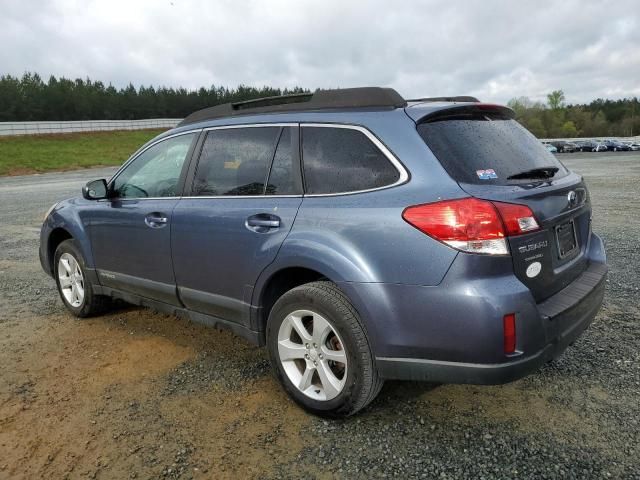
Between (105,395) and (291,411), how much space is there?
1243 mm

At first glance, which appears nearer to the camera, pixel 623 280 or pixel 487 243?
pixel 487 243

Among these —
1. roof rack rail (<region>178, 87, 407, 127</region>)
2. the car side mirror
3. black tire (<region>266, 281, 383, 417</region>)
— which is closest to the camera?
black tire (<region>266, 281, 383, 417</region>)

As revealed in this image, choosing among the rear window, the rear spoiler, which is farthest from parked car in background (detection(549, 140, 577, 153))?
the rear window

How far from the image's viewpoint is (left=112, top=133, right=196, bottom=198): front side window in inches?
153

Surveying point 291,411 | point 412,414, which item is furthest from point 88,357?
point 412,414

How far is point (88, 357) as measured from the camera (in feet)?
13.1

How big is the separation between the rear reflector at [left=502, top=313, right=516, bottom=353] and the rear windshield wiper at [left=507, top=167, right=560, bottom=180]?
75 cm

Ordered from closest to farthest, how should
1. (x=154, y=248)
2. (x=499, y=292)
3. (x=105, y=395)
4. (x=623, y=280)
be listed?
(x=499, y=292)
(x=105, y=395)
(x=154, y=248)
(x=623, y=280)

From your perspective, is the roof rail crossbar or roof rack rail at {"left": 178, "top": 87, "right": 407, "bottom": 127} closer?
roof rack rail at {"left": 178, "top": 87, "right": 407, "bottom": 127}

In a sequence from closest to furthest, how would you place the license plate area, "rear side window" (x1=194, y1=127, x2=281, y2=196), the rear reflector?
the rear reflector → the license plate area → "rear side window" (x1=194, y1=127, x2=281, y2=196)

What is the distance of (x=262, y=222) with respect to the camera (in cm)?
310

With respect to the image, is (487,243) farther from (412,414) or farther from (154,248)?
(154,248)

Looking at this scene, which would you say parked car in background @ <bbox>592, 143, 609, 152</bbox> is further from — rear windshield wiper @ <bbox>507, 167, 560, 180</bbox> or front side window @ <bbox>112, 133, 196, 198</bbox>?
front side window @ <bbox>112, 133, 196, 198</bbox>

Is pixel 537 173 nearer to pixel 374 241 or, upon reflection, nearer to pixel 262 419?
pixel 374 241
